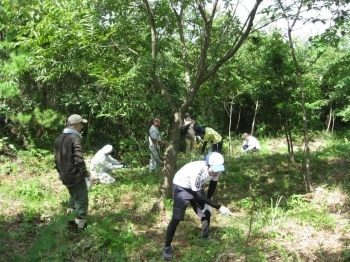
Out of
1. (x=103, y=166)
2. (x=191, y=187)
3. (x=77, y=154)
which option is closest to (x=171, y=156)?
(x=191, y=187)

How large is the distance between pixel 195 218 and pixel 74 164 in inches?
87.0

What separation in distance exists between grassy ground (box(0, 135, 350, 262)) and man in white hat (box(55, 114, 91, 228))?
404 mm

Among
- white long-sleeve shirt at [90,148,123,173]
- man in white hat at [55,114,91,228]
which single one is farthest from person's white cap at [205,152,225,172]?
white long-sleeve shirt at [90,148,123,173]

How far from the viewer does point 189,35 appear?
278 inches

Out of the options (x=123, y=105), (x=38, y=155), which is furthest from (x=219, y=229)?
(x=38, y=155)

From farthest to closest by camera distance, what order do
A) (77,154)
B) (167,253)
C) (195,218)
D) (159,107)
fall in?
(159,107) < (195,218) < (77,154) < (167,253)

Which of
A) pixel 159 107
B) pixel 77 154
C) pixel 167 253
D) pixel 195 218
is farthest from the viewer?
pixel 159 107

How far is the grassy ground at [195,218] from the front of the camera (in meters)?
4.45

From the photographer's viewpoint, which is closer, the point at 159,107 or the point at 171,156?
the point at 171,156

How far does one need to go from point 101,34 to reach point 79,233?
117 inches

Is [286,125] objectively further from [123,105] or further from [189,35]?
[123,105]

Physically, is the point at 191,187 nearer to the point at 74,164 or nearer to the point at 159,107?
the point at 74,164

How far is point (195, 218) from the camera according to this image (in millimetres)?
5836

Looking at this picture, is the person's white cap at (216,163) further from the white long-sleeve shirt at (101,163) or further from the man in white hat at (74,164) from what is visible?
the white long-sleeve shirt at (101,163)
